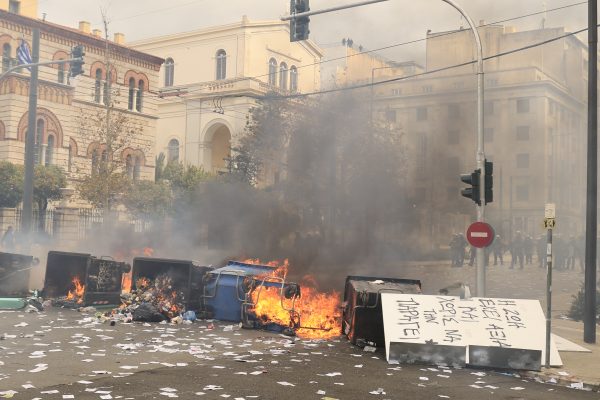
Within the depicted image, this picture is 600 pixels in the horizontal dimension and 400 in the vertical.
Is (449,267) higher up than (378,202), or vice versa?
(378,202)

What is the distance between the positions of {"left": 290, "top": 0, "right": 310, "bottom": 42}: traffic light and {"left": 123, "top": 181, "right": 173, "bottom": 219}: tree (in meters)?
23.3

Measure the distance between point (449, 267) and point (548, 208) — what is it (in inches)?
549

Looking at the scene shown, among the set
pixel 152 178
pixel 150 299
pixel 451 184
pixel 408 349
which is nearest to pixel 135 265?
pixel 150 299

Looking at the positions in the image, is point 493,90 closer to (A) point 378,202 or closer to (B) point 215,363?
(A) point 378,202

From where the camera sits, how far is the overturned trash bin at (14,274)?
52.7 feet

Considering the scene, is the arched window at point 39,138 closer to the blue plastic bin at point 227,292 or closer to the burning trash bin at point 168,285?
the burning trash bin at point 168,285

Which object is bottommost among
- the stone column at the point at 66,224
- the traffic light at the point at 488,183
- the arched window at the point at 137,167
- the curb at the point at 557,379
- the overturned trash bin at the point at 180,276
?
the curb at the point at 557,379

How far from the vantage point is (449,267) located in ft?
77.4

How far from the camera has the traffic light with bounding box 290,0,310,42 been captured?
1331 cm

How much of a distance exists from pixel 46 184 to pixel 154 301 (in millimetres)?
23449

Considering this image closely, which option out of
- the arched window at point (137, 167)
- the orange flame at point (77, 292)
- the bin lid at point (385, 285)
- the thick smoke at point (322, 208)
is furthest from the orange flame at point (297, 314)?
the arched window at point (137, 167)

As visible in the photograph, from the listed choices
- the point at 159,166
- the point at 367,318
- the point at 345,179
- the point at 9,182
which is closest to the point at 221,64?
the point at 159,166

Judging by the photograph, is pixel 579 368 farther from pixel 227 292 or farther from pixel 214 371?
pixel 227 292

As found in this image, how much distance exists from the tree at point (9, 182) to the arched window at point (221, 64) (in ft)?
73.8
